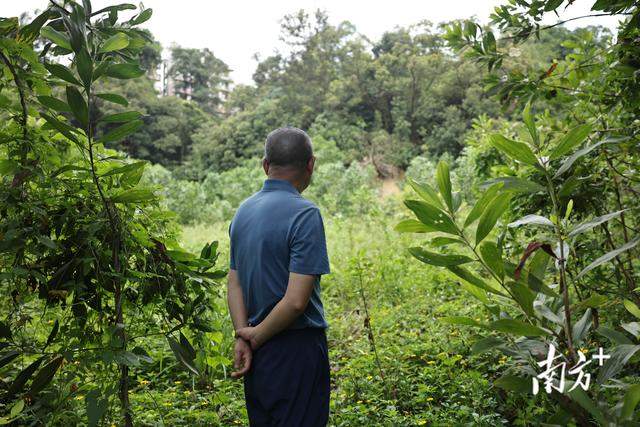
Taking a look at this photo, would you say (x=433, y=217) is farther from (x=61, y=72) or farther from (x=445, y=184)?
(x=61, y=72)

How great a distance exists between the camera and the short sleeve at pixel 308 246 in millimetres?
1538

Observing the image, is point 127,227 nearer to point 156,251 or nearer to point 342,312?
point 156,251

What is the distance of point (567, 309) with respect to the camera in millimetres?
928

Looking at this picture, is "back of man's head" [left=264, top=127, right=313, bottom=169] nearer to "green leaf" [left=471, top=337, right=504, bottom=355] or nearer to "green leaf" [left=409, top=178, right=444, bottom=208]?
"green leaf" [left=409, top=178, right=444, bottom=208]

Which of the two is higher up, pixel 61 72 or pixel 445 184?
pixel 61 72

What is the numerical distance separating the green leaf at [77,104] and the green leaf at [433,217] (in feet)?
2.45

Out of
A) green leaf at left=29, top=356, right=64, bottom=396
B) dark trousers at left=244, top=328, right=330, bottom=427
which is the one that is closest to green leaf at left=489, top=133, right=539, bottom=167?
dark trousers at left=244, top=328, right=330, bottom=427

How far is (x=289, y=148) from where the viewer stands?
1.68 m

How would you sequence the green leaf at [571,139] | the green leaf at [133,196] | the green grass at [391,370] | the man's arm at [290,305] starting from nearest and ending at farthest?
the green leaf at [571,139]
the green leaf at [133,196]
the man's arm at [290,305]
the green grass at [391,370]

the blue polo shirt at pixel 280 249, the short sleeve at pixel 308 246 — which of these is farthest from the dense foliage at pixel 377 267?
the short sleeve at pixel 308 246

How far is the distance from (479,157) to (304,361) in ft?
10.1

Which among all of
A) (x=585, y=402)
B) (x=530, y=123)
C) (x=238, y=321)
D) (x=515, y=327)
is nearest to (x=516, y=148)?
(x=530, y=123)

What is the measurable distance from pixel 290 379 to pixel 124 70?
96cm

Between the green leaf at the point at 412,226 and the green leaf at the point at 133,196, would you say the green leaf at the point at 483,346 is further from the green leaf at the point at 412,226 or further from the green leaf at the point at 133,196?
the green leaf at the point at 133,196
